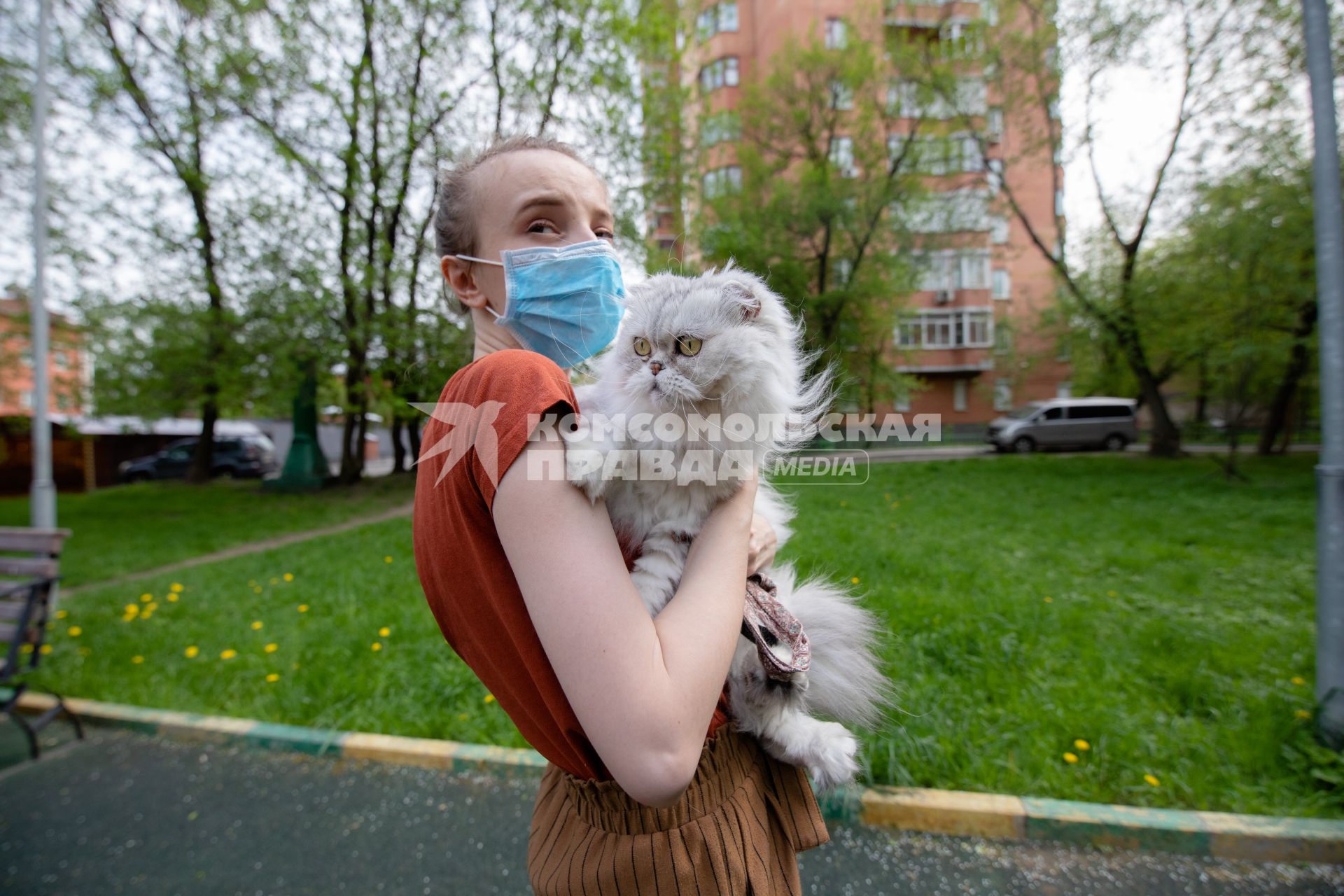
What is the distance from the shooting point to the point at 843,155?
1894cm

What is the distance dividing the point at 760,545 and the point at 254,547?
10.6 m

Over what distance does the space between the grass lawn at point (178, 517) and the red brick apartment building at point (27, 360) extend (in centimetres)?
247

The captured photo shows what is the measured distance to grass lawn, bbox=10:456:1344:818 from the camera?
3.12 meters

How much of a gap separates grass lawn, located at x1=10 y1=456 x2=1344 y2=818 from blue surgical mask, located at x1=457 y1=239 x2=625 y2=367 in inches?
63.6

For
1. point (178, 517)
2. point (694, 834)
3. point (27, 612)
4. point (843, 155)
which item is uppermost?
point (843, 155)

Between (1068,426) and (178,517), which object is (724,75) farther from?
(178,517)

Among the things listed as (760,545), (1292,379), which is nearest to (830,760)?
(760,545)

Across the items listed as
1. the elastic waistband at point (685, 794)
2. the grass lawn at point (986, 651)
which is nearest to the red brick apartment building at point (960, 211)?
the elastic waistband at point (685, 794)

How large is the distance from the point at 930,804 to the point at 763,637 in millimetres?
2467

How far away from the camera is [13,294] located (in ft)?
41.3

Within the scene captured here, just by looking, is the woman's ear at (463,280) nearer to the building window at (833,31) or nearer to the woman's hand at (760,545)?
the woman's hand at (760,545)

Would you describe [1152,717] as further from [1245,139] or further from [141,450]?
[141,450]

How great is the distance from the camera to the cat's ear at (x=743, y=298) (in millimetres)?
1256

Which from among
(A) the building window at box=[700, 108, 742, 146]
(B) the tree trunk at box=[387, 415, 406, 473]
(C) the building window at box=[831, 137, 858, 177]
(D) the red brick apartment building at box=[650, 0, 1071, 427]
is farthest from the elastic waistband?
(C) the building window at box=[831, 137, 858, 177]
